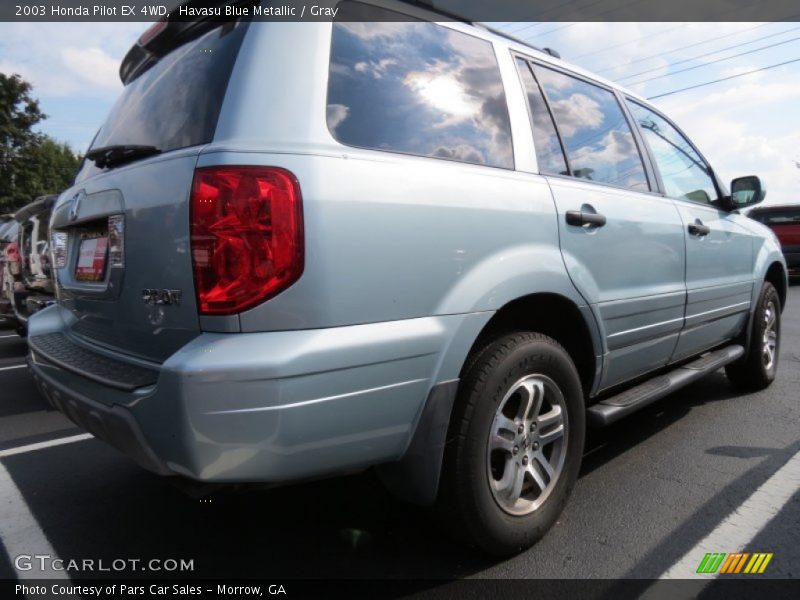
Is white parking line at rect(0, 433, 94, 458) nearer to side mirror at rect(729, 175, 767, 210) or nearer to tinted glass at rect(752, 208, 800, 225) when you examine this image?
side mirror at rect(729, 175, 767, 210)

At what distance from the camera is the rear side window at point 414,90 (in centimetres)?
177

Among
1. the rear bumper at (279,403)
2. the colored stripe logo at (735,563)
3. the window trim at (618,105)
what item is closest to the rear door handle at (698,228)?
the window trim at (618,105)

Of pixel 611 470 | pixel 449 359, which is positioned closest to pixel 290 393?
pixel 449 359

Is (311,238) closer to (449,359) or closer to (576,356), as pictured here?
(449,359)

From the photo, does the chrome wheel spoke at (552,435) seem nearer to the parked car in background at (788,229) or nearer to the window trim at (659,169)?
the window trim at (659,169)

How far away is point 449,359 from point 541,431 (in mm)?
656

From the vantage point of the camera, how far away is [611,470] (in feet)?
9.68

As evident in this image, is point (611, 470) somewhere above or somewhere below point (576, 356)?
below

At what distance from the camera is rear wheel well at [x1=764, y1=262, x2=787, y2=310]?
4.54 m

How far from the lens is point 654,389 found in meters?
2.89

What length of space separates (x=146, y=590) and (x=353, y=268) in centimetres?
137

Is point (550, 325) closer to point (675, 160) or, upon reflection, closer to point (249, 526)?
point (249, 526)

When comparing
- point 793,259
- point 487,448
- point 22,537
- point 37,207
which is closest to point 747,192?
point 487,448

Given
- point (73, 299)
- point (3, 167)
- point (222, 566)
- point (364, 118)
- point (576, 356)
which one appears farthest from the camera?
point (3, 167)
